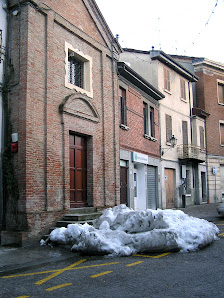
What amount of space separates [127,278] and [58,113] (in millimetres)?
6820

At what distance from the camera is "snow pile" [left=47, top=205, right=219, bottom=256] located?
25.7 ft

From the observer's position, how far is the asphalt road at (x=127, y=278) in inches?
194

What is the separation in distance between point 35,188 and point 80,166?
294 cm

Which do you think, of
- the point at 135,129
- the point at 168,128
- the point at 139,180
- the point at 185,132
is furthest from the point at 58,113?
the point at 185,132

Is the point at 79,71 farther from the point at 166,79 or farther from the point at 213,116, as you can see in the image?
the point at 213,116

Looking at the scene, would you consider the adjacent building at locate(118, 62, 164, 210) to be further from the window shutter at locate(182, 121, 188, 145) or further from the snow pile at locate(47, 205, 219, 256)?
the snow pile at locate(47, 205, 219, 256)

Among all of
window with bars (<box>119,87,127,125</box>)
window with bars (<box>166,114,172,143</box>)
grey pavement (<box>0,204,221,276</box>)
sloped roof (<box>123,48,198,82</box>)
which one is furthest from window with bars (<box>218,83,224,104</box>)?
grey pavement (<box>0,204,221,276</box>)

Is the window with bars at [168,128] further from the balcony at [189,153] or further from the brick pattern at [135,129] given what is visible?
the brick pattern at [135,129]

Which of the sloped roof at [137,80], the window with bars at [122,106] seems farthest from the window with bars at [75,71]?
the window with bars at [122,106]

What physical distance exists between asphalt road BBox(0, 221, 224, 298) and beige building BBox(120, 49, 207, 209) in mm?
12689

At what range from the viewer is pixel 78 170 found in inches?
493

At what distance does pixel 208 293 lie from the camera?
468cm

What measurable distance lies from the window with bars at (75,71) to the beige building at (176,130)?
8.45m

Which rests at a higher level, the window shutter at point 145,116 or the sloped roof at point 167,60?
the sloped roof at point 167,60
